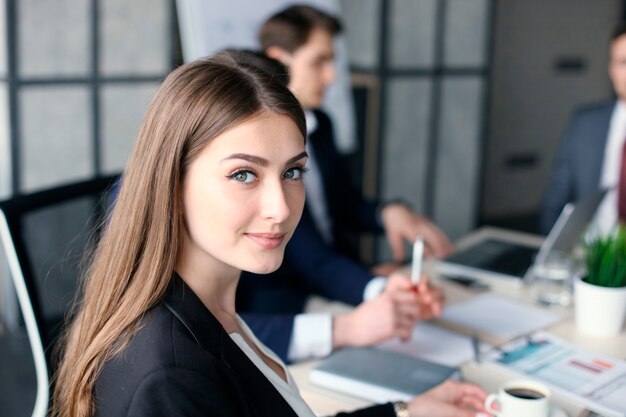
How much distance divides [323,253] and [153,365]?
110 cm

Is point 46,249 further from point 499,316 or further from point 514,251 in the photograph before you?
point 514,251

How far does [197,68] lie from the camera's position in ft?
3.20

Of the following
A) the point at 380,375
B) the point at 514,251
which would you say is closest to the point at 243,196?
the point at 380,375

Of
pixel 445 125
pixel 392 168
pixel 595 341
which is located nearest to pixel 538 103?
pixel 445 125

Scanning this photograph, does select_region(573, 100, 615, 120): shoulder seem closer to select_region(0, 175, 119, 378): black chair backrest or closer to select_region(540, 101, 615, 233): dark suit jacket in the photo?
select_region(540, 101, 615, 233): dark suit jacket

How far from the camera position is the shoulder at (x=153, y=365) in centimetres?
83

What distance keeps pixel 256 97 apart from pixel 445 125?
3632mm

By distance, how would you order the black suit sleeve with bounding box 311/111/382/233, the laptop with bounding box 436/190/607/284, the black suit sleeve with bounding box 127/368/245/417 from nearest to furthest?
the black suit sleeve with bounding box 127/368/245/417, the laptop with bounding box 436/190/607/284, the black suit sleeve with bounding box 311/111/382/233

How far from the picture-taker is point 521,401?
1135 millimetres

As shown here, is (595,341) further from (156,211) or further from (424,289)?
(156,211)

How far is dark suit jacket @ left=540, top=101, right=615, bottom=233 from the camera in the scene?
2736mm

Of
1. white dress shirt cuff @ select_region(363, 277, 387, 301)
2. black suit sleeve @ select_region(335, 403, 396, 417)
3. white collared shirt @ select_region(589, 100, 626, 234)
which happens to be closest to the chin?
black suit sleeve @ select_region(335, 403, 396, 417)

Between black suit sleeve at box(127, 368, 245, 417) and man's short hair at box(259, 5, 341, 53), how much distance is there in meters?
1.56

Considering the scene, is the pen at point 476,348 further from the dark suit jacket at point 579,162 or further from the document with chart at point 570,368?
the dark suit jacket at point 579,162
